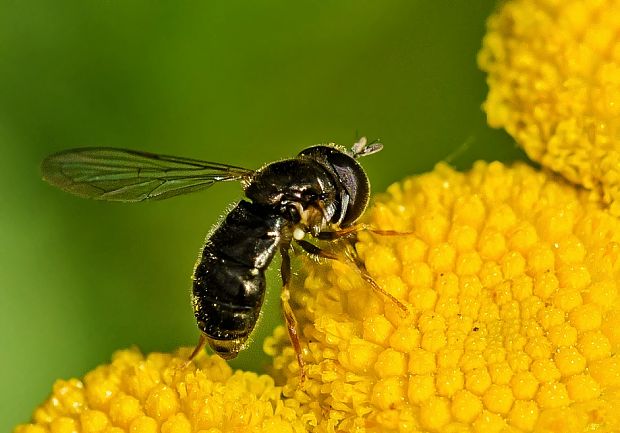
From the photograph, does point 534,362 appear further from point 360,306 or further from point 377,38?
point 377,38

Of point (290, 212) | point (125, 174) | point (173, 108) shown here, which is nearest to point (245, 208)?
point (290, 212)

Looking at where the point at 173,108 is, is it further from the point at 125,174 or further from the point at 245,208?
the point at 245,208

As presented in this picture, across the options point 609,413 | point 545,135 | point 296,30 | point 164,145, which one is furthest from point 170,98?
point 609,413

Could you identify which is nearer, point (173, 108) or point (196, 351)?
point (196, 351)

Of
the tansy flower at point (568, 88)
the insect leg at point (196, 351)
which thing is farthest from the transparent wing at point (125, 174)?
the tansy flower at point (568, 88)

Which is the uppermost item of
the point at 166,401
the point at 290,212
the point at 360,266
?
the point at 290,212

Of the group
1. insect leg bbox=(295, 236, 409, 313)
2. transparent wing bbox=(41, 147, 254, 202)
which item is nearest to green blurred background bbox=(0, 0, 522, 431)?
transparent wing bbox=(41, 147, 254, 202)
